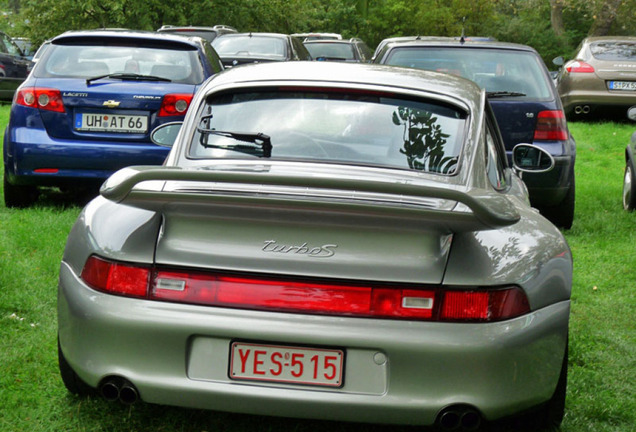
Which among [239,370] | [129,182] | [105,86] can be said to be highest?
[129,182]

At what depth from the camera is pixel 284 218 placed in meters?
3.20

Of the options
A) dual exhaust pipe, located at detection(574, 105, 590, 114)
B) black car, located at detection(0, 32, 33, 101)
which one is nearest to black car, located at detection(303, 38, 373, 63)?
black car, located at detection(0, 32, 33, 101)

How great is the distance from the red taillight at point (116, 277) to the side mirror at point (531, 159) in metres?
2.47

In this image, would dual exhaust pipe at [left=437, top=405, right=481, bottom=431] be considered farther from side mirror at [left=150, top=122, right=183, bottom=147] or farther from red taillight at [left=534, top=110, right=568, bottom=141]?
red taillight at [left=534, top=110, right=568, bottom=141]

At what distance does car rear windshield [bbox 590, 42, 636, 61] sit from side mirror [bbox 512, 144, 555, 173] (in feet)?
42.5

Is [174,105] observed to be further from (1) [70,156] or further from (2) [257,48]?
(2) [257,48]

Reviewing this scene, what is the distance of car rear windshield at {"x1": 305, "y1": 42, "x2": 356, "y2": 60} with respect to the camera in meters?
24.7

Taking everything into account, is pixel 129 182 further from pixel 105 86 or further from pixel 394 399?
pixel 105 86

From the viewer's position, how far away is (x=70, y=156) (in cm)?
789

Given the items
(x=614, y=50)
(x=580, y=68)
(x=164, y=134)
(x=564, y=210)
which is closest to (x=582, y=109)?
(x=580, y=68)

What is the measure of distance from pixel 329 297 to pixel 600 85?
14.9 meters

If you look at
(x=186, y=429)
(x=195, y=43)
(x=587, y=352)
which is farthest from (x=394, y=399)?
(x=195, y=43)

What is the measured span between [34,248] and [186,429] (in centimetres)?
350

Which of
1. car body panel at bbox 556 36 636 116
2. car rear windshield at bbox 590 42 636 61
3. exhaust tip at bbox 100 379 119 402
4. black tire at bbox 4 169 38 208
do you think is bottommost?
car body panel at bbox 556 36 636 116
